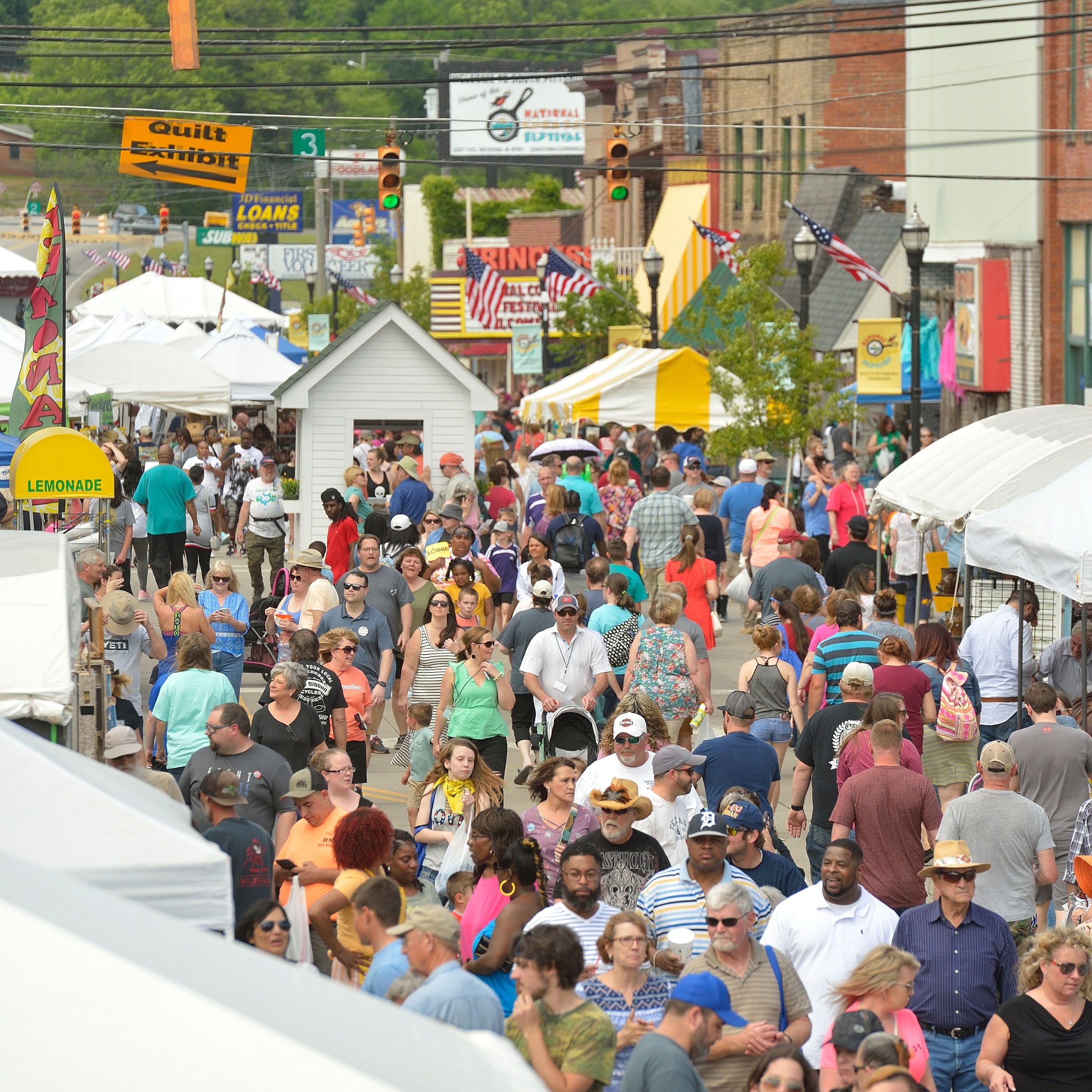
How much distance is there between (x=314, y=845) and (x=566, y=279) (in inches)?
1514

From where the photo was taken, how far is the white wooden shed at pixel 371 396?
22328 mm

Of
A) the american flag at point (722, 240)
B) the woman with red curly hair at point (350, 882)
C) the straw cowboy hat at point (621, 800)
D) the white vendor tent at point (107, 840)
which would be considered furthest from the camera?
the american flag at point (722, 240)

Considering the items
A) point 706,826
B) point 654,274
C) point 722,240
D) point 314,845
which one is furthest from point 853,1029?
point 722,240

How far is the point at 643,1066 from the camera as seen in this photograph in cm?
536

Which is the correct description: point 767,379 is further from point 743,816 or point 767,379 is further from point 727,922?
point 727,922

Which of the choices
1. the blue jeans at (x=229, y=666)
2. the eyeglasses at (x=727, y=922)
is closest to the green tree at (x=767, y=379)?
the blue jeans at (x=229, y=666)

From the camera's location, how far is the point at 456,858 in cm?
841

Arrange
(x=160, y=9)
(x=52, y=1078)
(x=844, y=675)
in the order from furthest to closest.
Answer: (x=160, y=9), (x=844, y=675), (x=52, y=1078)

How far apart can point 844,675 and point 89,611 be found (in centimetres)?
443

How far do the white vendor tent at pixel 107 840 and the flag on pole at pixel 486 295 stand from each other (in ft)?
175

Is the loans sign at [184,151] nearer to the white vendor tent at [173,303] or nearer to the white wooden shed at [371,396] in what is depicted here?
the white wooden shed at [371,396]

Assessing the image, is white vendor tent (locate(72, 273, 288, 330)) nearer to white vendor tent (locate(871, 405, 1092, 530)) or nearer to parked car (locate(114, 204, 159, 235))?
white vendor tent (locate(871, 405, 1092, 530))

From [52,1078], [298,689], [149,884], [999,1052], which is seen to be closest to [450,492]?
[298,689]

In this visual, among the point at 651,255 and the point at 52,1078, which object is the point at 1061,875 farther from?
the point at 651,255
